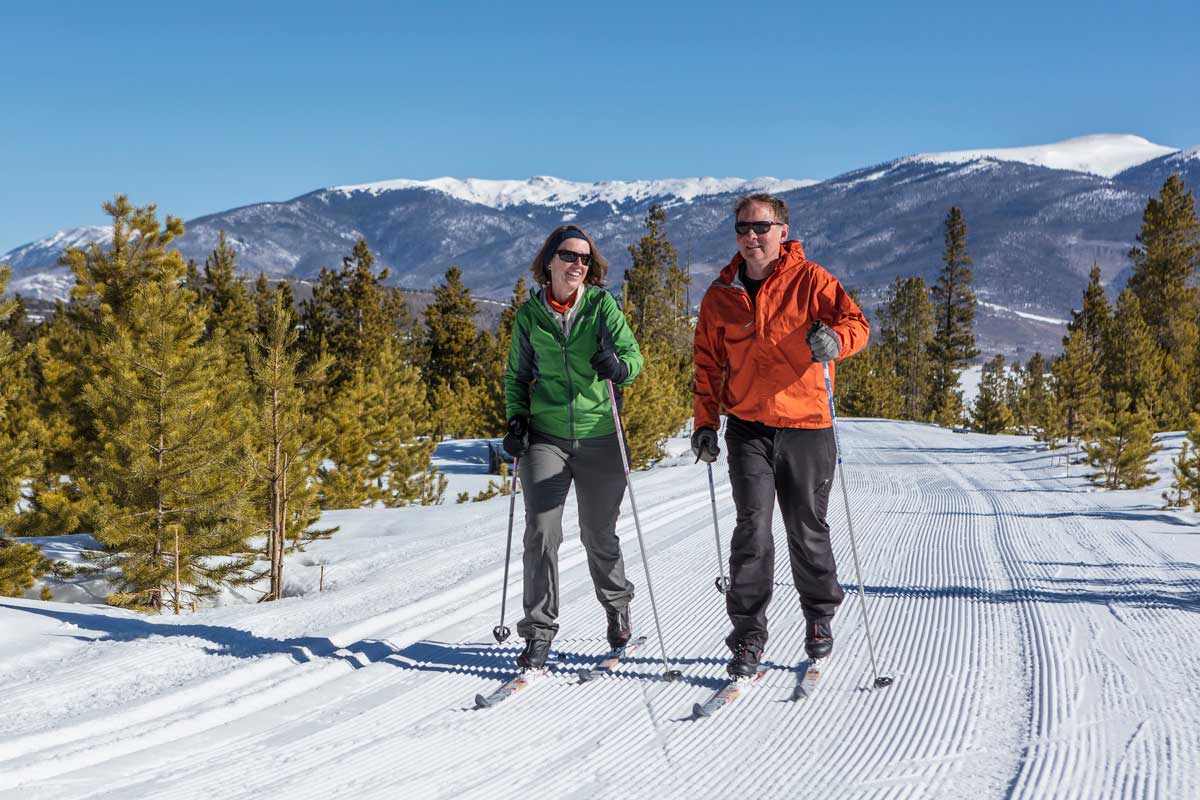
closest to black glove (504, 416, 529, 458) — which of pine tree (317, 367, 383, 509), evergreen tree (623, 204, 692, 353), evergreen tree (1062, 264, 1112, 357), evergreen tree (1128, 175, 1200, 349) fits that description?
pine tree (317, 367, 383, 509)

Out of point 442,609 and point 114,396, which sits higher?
point 114,396

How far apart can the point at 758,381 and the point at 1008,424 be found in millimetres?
41296

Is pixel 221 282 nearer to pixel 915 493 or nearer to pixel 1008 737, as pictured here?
pixel 915 493

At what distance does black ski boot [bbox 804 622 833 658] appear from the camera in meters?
3.92

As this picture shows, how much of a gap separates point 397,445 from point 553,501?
19.2 m

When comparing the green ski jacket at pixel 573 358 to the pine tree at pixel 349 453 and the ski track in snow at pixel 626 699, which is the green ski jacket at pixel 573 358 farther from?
the pine tree at pixel 349 453

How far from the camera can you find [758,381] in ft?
12.3

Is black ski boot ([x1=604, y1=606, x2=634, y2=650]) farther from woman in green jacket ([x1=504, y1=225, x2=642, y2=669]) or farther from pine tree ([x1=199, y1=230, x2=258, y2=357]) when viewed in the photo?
pine tree ([x1=199, y1=230, x2=258, y2=357])

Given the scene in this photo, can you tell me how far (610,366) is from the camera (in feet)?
12.3

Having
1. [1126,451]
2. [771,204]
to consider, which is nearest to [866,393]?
[1126,451]

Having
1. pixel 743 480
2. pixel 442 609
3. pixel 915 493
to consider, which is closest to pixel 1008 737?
pixel 743 480

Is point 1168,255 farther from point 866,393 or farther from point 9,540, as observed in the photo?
point 9,540

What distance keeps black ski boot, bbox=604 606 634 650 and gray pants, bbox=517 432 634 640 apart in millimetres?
313

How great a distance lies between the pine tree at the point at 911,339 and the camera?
68250 mm
